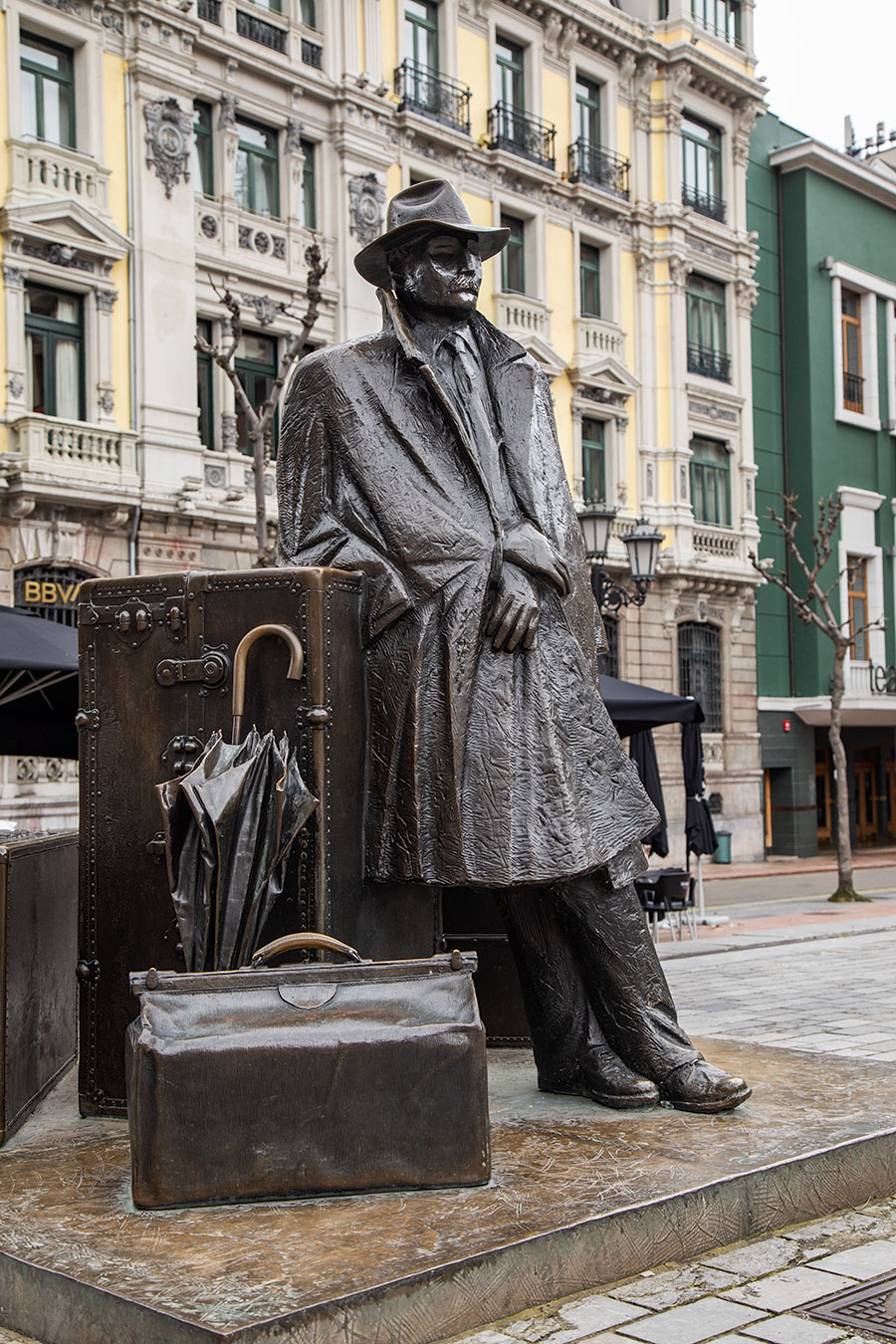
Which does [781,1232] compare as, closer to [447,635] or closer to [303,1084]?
[303,1084]

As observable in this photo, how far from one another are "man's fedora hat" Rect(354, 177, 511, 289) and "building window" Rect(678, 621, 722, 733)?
2515cm

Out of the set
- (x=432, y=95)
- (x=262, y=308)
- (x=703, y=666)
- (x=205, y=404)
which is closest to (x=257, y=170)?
(x=262, y=308)

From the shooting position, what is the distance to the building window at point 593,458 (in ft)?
92.2

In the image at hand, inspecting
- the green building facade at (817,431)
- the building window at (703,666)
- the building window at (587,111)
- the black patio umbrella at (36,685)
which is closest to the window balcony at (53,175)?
the building window at (587,111)

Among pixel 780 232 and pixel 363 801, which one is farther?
pixel 780 232

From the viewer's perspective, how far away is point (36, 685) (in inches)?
333

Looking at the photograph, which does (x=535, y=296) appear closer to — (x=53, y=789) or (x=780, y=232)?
(x=780, y=232)

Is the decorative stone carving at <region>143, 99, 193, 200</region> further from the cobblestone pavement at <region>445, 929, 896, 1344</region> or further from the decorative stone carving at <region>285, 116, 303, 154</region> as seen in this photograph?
the cobblestone pavement at <region>445, 929, 896, 1344</region>

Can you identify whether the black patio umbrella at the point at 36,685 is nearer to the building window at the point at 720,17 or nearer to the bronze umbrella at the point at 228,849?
the bronze umbrella at the point at 228,849

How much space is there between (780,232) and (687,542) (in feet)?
27.0

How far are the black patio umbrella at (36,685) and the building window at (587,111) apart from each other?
21753mm

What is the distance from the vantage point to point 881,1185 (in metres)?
4.02

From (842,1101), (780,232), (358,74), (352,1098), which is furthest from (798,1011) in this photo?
(780,232)

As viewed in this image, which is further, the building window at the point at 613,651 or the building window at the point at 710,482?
the building window at the point at 710,482
